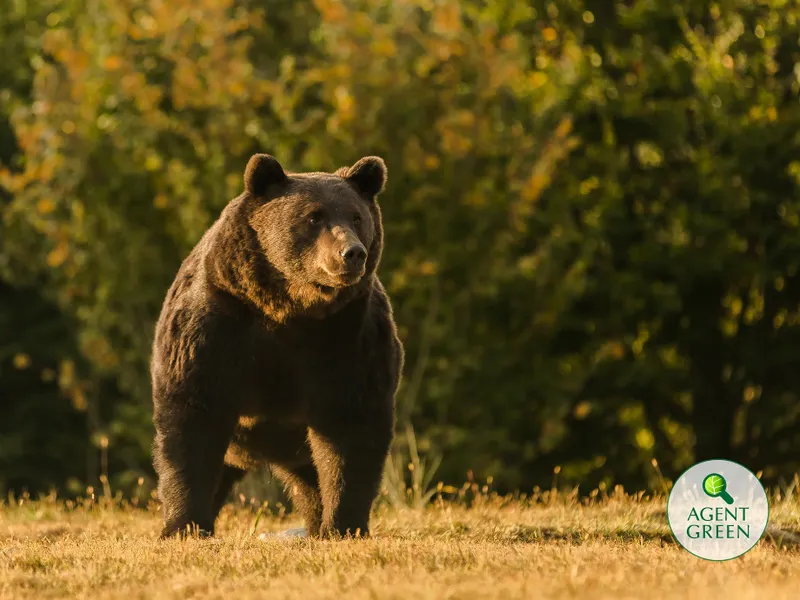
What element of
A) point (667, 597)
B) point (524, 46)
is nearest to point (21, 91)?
point (524, 46)

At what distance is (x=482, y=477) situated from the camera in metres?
18.5

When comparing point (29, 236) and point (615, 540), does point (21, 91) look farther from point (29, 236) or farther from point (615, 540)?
point (615, 540)

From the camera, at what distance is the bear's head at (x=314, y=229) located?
23.7ft

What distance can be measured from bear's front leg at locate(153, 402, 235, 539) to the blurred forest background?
10.5 m

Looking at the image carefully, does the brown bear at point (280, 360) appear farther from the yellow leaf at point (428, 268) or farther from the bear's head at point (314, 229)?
the yellow leaf at point (428, 268)

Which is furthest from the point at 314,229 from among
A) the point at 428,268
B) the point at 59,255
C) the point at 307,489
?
the point at 59,255

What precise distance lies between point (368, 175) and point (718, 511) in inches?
109

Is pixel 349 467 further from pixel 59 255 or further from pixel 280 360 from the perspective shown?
pixel 59 255

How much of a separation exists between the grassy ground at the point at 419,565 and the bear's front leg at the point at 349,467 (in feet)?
1.22

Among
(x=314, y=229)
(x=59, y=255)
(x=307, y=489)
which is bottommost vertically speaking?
(x=59, y=255)

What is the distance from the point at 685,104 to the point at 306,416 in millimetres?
13244

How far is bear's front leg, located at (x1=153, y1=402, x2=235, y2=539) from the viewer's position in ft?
24.8

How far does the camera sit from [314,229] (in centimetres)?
747

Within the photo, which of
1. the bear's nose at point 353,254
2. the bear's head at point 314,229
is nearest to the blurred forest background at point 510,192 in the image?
the bear's head at point 314,229
